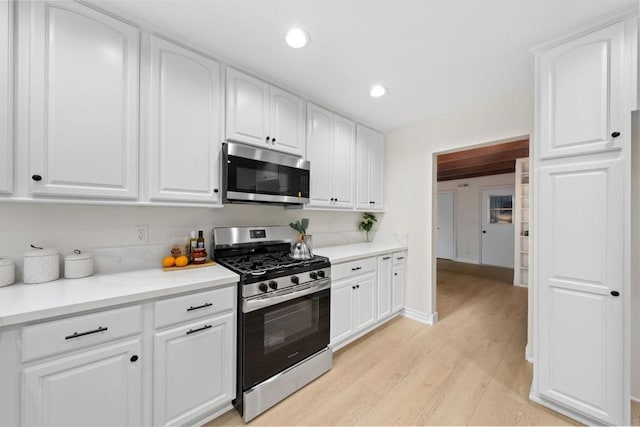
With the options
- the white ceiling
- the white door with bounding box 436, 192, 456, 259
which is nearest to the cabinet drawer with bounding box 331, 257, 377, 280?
the white ceiling

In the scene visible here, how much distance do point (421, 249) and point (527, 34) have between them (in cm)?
216

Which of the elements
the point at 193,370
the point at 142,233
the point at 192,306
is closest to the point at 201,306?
the point at 192,306

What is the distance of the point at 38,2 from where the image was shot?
1.24m

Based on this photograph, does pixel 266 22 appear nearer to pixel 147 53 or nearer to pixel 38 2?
pixel 147 53

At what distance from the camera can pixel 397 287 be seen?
303 centimetres

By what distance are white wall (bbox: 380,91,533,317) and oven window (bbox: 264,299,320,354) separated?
1.63 metres

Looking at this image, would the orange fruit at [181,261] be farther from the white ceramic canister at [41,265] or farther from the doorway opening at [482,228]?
the doorway opening at [482,228]

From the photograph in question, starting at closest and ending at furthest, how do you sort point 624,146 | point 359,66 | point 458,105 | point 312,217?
point 624,146
point 359,66
point 458,105
point 312,217

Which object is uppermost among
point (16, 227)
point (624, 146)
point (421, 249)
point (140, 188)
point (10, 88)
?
point (10, 88)

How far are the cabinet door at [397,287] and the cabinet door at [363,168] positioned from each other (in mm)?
857

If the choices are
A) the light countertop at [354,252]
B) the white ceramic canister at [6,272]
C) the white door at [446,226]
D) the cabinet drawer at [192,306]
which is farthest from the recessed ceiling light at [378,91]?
the white door at [446,226]

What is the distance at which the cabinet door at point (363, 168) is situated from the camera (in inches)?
118

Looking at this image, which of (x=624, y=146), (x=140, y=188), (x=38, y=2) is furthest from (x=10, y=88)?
(x=624, y=146)

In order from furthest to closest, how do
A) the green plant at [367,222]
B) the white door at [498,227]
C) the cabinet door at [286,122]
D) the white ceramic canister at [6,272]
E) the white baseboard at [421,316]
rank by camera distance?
the white door at [498,227] → the green plant at [367,222] → the white baseboard at [421,316] → the cabinet door at [286,122] → the white ceramic canister at [6,272]
